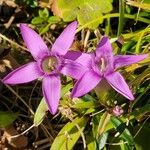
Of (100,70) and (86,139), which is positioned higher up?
(100,70)

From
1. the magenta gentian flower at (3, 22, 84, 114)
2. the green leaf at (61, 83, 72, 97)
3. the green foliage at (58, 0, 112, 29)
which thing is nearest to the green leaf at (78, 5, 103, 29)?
the green foliage at (58, 0, 112, 29)

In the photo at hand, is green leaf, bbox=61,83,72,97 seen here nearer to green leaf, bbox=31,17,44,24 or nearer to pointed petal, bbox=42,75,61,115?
pointed petal, bbox=42,75,61,115

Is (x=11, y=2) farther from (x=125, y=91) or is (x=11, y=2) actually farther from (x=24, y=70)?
(x=125, y=91)

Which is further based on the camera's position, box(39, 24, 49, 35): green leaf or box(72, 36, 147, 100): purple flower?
box(39, 24, 49, 35): green leaf

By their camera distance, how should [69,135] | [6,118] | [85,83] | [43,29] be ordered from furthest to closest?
[43,29], [6,118], [69,135], [85,83]

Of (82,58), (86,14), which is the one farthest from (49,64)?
(86,14)

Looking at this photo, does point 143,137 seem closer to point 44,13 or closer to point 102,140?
point 102,140

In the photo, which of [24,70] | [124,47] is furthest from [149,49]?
[24,70]
